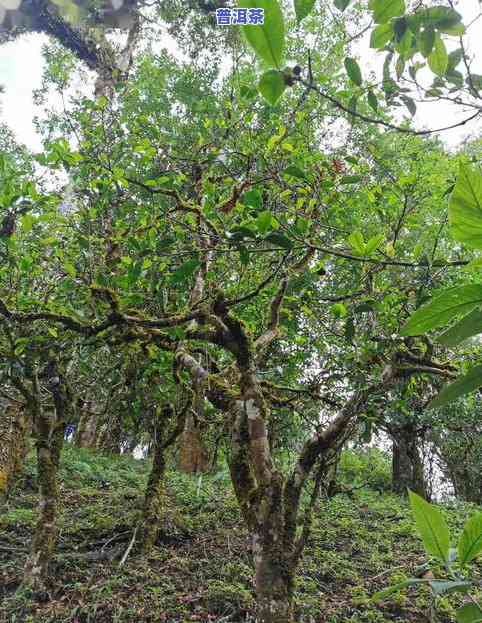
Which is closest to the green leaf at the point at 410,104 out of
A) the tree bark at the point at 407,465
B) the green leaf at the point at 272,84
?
the green leaf at the point at 272,84

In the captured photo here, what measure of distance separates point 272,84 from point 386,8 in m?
0.25

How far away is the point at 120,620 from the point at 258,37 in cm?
358

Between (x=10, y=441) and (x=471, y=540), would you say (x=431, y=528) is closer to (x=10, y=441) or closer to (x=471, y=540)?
(x=471, y=540)

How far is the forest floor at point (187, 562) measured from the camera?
3.12 m

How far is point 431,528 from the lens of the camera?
20.3 inches

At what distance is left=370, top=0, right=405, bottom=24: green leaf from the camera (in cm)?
80

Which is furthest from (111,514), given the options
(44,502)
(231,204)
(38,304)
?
(231,204)

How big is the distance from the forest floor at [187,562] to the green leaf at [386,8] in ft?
8.94

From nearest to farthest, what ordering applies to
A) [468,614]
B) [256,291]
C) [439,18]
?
1. [468,614]
2. [439,18]
3. [256,291]

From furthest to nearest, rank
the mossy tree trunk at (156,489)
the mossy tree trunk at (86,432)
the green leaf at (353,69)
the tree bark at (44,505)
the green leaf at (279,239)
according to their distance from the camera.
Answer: the mossy tree trunk at (86,432), the mossy tree trunk at (156,489), the tree bark at (44,505), the green leaf at (279,239), the green leaf at (353,69)

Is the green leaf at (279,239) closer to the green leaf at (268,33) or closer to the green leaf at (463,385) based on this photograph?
the green leaf at (268,33)

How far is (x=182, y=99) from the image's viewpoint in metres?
7.55

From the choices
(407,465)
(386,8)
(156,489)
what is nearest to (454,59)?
(386,8)

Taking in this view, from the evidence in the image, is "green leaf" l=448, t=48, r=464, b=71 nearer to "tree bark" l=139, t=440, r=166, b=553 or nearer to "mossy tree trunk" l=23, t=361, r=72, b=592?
"mossy tree trunk" l=23, t=361, r=72, b=592
